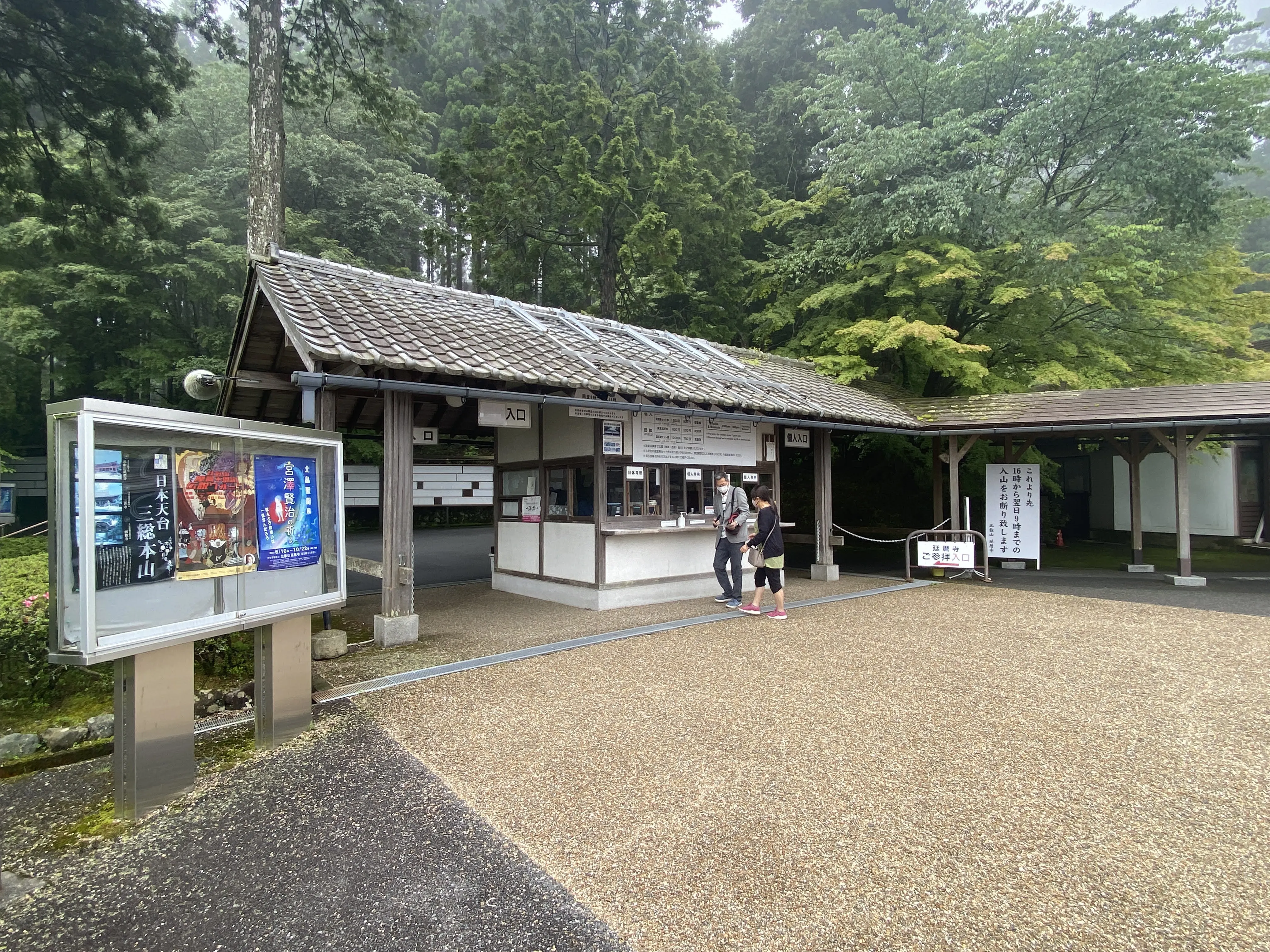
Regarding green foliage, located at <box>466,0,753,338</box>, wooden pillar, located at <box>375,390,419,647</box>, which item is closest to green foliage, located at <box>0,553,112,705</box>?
wooden pillar, located at <box>375,390,419,647</box>

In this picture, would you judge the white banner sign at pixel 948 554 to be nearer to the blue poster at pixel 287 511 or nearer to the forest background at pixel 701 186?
the forest background at pixel 701 186

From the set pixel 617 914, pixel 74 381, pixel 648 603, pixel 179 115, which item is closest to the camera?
pixel 617 914

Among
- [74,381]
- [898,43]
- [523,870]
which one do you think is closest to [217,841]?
[523,870]

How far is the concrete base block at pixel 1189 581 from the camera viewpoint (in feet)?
33.2

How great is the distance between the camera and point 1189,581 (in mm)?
10156

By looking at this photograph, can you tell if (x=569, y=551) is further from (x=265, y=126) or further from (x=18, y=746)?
(x=265, y=126)

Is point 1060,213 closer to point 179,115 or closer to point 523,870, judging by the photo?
point 523,870

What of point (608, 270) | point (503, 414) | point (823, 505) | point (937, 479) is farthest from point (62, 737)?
point (608, 270)

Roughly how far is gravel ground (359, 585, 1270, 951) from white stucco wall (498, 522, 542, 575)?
3.16 m

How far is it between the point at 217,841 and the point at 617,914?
2028 millimetres

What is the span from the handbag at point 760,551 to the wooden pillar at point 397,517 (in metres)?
4.04

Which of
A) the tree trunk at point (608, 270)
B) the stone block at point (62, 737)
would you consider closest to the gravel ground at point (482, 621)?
the stone block at point (62, 737)

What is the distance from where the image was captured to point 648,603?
853 cm

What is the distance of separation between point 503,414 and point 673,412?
7.21 feet
